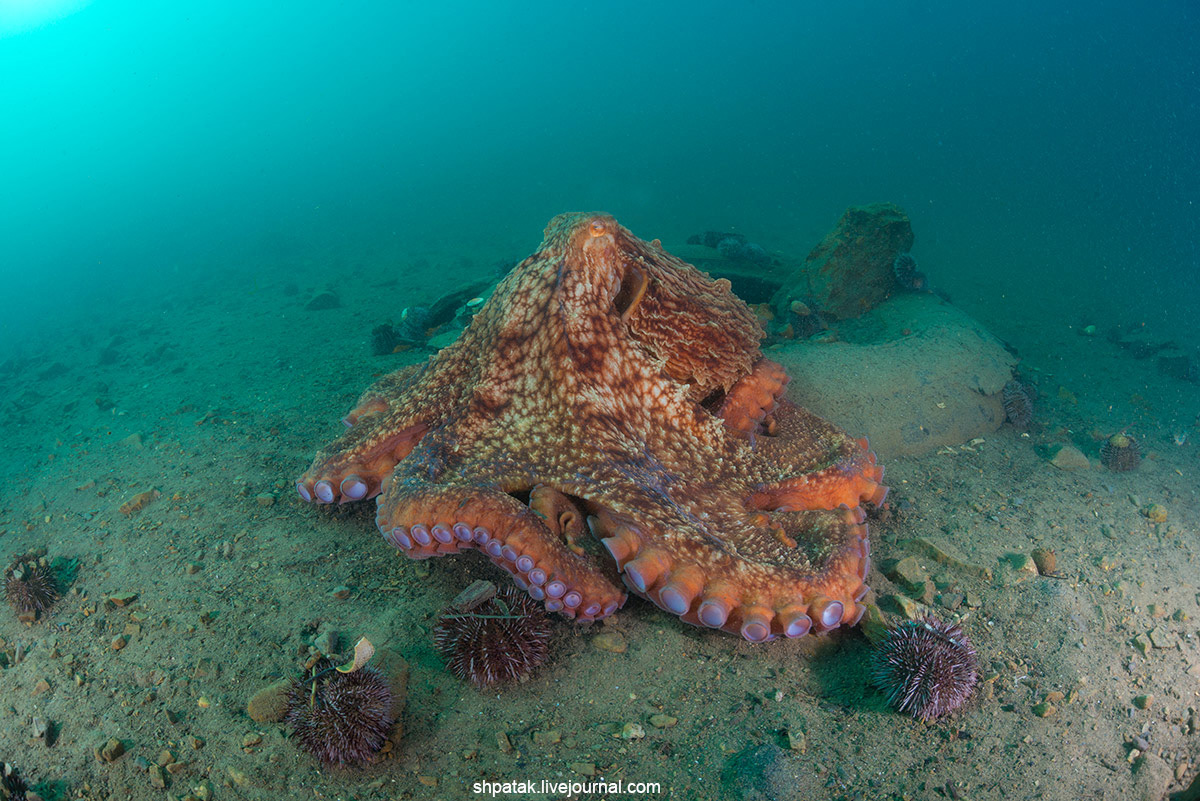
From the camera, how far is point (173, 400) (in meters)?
8.05

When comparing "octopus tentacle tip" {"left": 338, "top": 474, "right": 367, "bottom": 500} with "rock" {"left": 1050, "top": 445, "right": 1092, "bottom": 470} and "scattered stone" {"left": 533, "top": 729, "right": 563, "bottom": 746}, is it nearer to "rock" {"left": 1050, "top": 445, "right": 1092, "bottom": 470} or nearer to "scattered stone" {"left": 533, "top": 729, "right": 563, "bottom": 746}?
"scattered stone" {"left": 533, "top": 729, "right": 563, "bottom": 746}

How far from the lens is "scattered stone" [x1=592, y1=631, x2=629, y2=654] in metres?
3.06

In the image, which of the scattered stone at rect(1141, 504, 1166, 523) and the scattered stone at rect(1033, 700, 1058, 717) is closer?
the scattered stone at rect(1033, 700, 1058, 717)

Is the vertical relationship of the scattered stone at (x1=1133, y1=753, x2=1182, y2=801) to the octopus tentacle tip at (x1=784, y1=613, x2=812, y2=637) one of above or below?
below

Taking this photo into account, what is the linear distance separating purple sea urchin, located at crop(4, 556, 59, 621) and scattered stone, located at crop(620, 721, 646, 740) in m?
3.85

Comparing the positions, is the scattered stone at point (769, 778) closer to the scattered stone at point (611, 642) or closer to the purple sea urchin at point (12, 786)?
the scattered stone at point (611, 642)

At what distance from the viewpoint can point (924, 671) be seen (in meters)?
2.83

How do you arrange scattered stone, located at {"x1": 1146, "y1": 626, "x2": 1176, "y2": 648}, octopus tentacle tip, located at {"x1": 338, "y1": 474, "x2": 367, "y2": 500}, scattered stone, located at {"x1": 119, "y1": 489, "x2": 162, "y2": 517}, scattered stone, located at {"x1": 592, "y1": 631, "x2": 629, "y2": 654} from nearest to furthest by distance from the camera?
scattered stone, located at {"x1": 592, "y1": 631, "x2": 629, "y2": 654}
octopus tentacle tip, located at {"x1": 338, "y1": 474, "x2": 367, "y2": 500}
scattered stone, located at {"x1": 1146, "y1": 626, "x2": 1176, "y2": 648}
scattered stone, located at {"x1": 119, "y1": 489, "x2": 162, "y2": 517}

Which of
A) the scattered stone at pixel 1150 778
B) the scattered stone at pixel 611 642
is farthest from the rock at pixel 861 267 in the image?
the scattered stone at pixel 611 642

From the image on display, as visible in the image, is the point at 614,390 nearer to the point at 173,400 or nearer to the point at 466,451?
the point at 466,451

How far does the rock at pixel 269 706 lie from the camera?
2.82 meters

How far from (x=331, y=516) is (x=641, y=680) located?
261 cm

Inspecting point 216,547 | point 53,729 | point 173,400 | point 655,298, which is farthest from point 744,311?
point 173,400

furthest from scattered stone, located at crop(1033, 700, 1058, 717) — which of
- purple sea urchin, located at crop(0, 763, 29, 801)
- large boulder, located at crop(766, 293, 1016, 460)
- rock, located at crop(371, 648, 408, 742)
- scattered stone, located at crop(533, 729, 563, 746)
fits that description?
purple sea urchin, located at crop(0, 763, 29, 801)
